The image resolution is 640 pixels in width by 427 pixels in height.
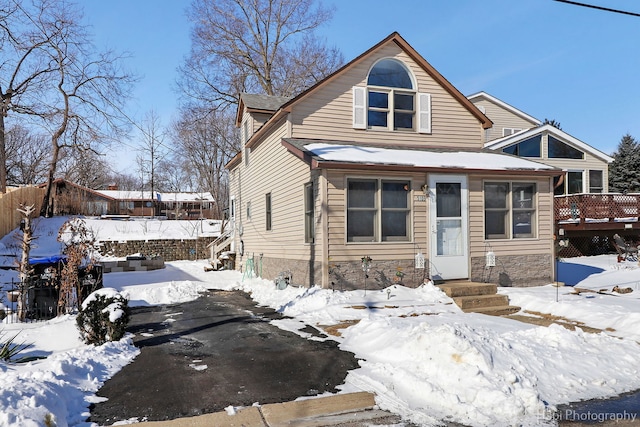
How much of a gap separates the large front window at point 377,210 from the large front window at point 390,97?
9.48 feet

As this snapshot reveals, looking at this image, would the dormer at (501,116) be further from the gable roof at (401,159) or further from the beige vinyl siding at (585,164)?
the gable roof at (401,159)

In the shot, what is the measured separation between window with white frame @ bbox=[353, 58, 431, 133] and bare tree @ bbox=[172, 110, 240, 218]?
78.0ft

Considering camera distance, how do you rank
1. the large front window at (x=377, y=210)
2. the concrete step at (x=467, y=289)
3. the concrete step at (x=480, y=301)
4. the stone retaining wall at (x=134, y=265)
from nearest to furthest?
the concrete step at (x=480, y=301) → the concrete step at (x=467, y=289) → the large front window at (x=377, y=210) → the stone retaining wall at (x=134, y=265)

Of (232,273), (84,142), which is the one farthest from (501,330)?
(84,142)

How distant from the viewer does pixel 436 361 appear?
543cm

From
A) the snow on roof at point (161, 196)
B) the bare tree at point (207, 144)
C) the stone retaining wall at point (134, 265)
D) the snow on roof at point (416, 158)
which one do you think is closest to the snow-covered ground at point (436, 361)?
the snow on roof at point (416, 158)

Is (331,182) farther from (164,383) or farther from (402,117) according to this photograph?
(164,383)

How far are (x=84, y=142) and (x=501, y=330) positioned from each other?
21924 mm

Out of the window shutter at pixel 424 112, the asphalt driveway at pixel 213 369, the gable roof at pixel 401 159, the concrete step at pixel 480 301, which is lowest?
the asphalt driveway at pixel 213 369

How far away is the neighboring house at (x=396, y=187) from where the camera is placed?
1080 centimetres

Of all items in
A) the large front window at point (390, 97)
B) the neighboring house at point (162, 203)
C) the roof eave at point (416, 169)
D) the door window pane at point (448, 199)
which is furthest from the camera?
the neighboring house at point (162, 203)

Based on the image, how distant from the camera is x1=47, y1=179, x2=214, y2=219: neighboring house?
39.6m

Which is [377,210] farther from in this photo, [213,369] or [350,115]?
[213,369]

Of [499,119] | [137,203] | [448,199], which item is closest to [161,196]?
[137,203]
